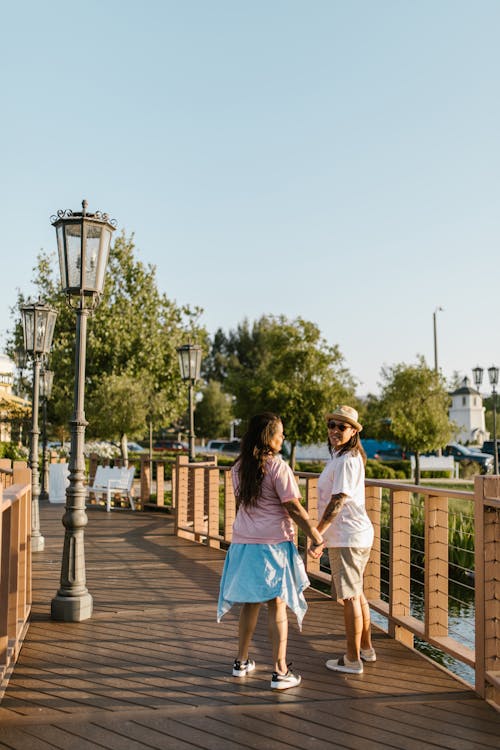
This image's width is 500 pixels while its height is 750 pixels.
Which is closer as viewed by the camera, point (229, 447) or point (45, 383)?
point (45, 383)

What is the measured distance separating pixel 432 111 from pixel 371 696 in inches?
478

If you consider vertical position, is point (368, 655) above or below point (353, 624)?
below

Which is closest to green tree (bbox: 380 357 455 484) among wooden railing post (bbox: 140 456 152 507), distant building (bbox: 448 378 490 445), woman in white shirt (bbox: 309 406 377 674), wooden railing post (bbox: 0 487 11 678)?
wooden railing post (bbox: 140 456 152 507)

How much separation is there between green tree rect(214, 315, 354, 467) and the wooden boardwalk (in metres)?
25.7

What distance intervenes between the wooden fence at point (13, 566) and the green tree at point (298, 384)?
1027 inches

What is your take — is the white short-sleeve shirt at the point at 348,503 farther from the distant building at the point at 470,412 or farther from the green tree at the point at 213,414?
the distant building at the point at 470,412

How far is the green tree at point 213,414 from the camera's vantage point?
65062mm

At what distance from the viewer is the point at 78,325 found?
695 centimetres

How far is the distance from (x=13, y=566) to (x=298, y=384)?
29519 mm

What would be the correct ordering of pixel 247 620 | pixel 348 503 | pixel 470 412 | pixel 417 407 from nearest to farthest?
1. pixel 247 620
2. pixel 348 503
3. pixel 417 407
4. pixel 470 412

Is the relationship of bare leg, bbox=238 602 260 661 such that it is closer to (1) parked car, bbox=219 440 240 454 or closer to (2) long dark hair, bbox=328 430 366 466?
(2) long dark hair, bbox=328 430 366 466

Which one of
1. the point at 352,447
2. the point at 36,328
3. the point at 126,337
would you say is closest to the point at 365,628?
the point at 352,447

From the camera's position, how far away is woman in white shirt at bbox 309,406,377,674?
4.64 m

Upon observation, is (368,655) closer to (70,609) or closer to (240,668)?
(240,668)
